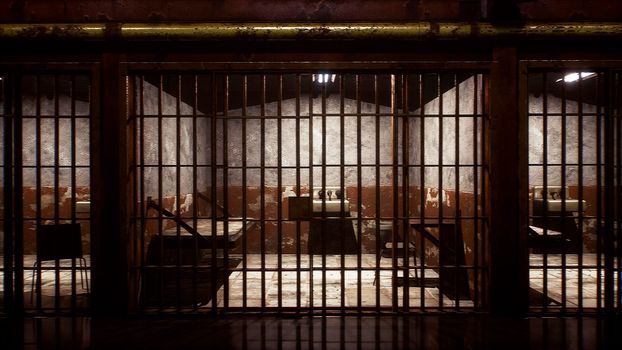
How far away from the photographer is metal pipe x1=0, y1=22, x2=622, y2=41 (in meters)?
4.25

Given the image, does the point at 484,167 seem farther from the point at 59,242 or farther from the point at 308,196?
the point at 59,242

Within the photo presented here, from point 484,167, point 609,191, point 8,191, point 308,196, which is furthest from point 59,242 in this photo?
point 609,191

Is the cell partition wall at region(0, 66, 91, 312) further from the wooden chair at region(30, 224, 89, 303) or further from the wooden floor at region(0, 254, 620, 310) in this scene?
the wooden floor at region(0, 254, 620, 310)

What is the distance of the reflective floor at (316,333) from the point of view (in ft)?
12.3

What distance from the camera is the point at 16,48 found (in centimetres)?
446

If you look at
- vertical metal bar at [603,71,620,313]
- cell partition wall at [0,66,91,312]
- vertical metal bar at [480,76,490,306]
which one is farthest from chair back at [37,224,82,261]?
vertical metal bar at [603,71,620,313]

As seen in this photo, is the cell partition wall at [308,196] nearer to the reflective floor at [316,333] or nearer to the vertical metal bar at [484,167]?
the vertical metal bar at [484,167]

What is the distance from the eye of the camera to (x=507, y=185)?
14.4ft

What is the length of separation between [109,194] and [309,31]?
2.92 meters

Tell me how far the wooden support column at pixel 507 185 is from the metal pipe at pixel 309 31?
357 mm

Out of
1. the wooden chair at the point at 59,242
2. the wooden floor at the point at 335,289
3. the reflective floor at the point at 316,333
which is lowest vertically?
the wooden floor at the point at 335,289

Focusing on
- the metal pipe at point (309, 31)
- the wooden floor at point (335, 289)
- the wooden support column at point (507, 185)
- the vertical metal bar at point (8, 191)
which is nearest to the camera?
the metal pipe at point (309, 31)

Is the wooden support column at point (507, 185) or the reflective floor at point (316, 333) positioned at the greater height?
the wooden support column at point (507, 185)

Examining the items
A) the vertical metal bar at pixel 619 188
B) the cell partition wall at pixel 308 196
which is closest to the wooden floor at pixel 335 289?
the cell partition wall at pixel 308 196
